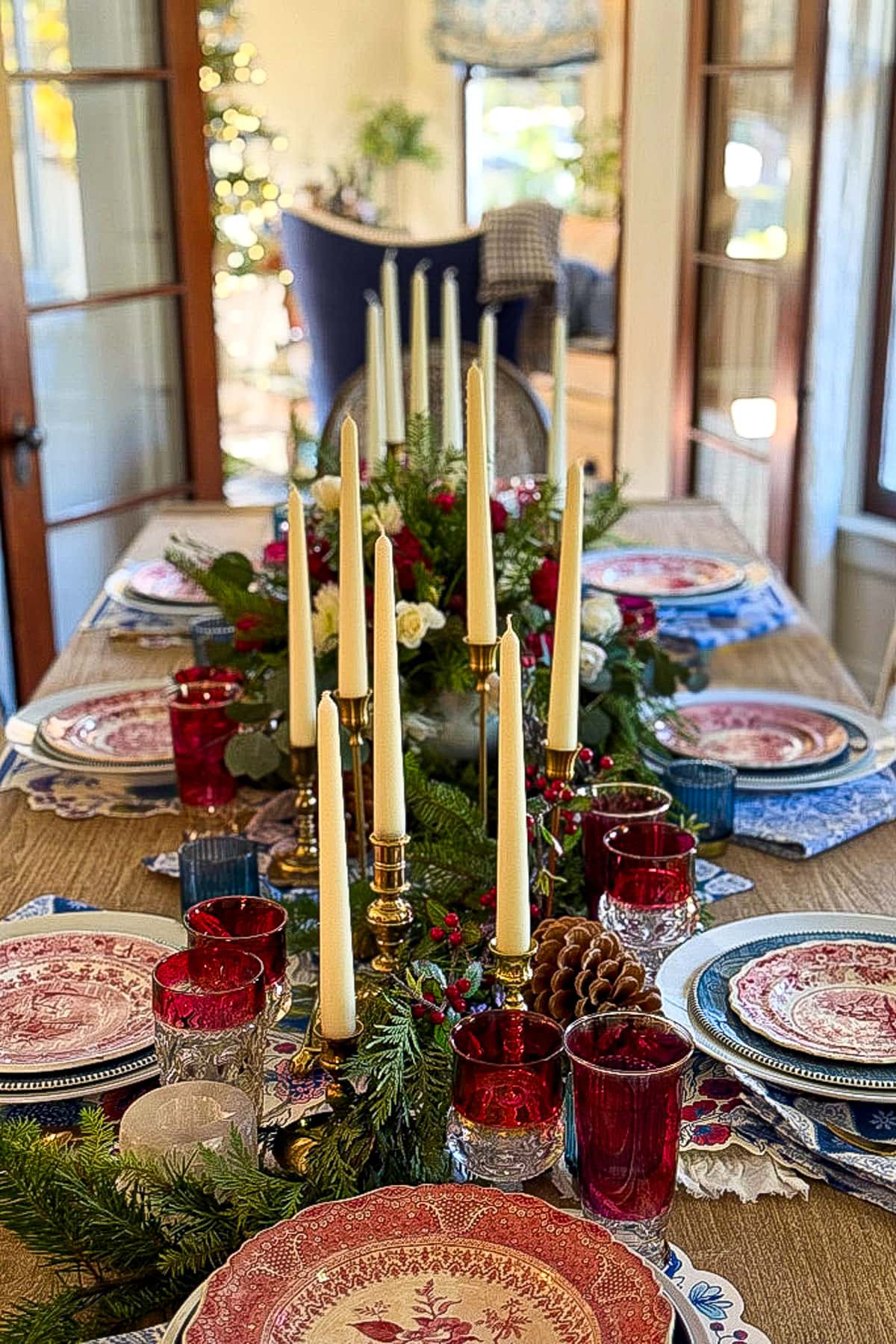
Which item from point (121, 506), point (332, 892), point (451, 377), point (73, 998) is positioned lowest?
point (121, 506)

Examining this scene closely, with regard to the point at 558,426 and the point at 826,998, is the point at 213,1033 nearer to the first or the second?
the point at 826,998

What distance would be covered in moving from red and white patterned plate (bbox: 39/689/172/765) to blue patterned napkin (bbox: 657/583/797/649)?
70 cm

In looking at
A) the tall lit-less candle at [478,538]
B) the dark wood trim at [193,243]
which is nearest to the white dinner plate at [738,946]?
the tall lit-less candle at [478,538]

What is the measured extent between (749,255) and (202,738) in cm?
286

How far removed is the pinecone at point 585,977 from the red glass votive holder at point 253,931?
0.17 meters

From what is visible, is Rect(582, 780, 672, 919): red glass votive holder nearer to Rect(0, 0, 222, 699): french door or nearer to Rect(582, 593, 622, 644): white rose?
Rect(582, 593, 622, 644): white rose

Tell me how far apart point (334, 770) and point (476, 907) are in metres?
0.40

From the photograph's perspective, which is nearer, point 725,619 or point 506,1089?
point 506,1089

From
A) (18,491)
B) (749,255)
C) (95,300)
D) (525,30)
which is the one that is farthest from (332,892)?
(525,30)

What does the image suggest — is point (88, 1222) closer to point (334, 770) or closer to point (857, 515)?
point (334, 770)

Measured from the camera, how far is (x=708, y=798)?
4.72 ft

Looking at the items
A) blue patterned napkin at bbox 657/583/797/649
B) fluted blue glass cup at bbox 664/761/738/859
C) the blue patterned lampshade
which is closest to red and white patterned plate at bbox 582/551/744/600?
blue patterned napkin at bbox 657/583/797/649

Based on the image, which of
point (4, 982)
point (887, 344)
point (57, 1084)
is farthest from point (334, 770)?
point (887, 344)

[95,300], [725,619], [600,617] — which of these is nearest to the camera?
[600,617]
